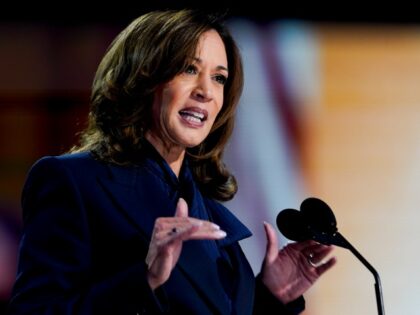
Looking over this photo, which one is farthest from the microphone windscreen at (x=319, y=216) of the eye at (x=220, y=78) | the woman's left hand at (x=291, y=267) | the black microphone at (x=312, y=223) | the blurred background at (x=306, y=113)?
the blurred background at (x=306, y=113)

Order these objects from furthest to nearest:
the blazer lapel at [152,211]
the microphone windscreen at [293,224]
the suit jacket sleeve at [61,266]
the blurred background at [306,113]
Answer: the blurred background at [306,113]
the microphone windscreen at [293,224]
the blazer lapel at [152,211]
the suit jacket sleeve at [61,266]

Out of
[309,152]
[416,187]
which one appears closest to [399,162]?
[416,187]

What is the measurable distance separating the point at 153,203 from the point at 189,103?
0.71 ft

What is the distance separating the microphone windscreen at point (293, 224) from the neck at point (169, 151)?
0.24 metres

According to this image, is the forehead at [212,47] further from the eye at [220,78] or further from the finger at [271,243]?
the finger at [271,243]

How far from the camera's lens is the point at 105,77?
1659 millimetres

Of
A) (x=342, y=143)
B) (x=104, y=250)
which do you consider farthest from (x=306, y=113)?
(x=104, y=250)

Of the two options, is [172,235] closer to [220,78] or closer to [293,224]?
[293,224]

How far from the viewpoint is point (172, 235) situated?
1197 millimetres

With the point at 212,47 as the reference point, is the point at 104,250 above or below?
below

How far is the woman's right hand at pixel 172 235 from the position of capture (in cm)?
119

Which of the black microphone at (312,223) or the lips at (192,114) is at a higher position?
the lips at (192,114)

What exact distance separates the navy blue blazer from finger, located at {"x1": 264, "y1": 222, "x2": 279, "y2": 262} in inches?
3.5

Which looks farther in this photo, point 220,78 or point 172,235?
point 220,78
